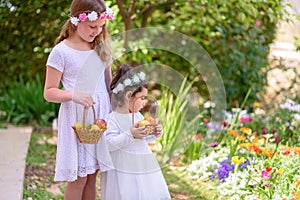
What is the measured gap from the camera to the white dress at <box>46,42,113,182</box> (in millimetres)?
2662

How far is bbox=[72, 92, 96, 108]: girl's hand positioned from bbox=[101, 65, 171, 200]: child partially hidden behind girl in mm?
194

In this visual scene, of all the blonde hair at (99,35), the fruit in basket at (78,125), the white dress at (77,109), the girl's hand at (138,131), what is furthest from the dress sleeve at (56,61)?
the girl's hand at (138,131)

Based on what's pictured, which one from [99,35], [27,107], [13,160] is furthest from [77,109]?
[27,107]

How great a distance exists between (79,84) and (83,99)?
105 millimetres

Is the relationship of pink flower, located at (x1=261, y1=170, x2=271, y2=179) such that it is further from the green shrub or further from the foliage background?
the green shrub

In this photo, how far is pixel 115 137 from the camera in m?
2.76

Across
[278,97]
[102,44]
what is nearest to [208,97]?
[278,97]

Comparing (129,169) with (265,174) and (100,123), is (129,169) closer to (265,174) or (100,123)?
(100,123)

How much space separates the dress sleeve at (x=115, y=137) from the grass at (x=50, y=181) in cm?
90

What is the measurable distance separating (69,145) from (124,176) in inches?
12.7

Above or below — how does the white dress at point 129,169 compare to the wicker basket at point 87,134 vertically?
below

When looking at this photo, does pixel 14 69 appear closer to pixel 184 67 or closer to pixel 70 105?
pixel 184 67

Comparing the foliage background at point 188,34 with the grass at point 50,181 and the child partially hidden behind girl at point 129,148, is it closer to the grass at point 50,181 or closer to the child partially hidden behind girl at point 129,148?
the grass at point 50,181

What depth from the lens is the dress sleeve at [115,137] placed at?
2.74 metres
